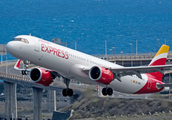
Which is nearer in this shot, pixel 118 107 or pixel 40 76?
pixel 40 76

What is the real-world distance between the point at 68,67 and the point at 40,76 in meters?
5.06

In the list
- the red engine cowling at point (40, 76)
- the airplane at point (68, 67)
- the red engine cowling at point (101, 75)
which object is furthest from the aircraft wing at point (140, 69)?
the red engine cowling at point (40, 76)

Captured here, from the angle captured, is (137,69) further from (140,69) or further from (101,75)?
(101,75)

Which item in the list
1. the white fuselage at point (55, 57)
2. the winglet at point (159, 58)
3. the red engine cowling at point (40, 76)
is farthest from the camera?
the winglet at point (159, 58)

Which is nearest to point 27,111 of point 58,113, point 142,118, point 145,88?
point 58,113

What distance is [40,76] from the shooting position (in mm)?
51719

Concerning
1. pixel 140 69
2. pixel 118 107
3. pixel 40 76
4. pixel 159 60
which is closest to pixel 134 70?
pixel 140 69

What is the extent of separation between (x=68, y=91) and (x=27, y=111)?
9851 cm

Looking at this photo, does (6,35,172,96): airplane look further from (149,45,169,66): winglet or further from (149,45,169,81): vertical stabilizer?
(149,45,169,66): winglet

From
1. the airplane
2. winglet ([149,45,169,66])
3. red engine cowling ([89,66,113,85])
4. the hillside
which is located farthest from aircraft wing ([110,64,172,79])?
the hillside

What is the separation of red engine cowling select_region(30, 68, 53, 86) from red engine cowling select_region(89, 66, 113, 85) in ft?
22.2

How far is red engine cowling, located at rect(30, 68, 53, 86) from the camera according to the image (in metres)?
51.8

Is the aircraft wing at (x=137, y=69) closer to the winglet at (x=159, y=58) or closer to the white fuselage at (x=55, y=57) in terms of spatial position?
the white fuselage at (x=55, y=57)

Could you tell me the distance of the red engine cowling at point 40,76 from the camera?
5181 cm
